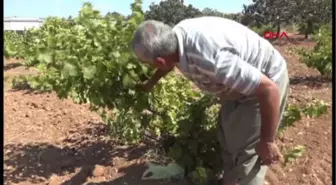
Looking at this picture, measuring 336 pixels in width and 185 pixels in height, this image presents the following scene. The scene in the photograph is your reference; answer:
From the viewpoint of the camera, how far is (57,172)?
3.97 meters

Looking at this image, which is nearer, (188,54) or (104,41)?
(188,54)

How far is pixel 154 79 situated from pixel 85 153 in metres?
1.44

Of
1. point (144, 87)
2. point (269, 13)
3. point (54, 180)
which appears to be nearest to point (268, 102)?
point (144, 87)

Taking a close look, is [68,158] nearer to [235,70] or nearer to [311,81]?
[235,70]

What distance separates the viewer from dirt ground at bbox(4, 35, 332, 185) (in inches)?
143

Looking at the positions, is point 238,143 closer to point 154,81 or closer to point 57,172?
point 154,81

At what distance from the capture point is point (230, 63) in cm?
234

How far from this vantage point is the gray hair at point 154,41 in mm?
2420

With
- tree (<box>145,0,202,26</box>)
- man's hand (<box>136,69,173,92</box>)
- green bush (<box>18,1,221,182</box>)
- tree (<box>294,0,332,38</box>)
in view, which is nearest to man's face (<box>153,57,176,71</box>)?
man's hand (<box>136,69,173,92</box>)

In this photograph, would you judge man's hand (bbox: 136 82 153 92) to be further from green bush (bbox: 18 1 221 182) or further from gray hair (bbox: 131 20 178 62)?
gray hair (bbox: 131 20 178 62)

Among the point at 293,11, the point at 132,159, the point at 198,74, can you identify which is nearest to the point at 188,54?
the point at 198,74

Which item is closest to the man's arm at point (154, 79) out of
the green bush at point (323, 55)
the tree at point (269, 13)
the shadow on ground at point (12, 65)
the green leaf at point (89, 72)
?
the green leaf at point (89, 72)

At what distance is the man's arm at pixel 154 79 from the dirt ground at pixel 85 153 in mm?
662

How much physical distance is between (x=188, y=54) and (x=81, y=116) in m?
3.25
